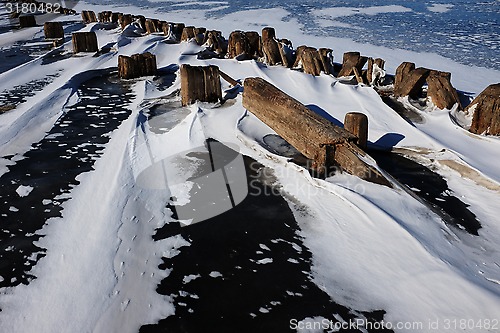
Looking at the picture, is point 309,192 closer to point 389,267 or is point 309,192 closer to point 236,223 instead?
point 236,223

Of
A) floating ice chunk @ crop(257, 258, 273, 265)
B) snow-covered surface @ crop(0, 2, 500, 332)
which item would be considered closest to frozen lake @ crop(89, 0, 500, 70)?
snow-covered surface @ crop(0, 2, 500, 332)

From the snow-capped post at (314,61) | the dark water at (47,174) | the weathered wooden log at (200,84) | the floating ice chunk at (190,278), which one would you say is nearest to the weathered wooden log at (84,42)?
the dark water at (47,174)

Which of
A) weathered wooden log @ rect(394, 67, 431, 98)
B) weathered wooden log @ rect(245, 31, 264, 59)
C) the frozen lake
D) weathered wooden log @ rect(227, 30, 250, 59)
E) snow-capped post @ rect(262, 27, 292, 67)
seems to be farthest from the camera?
the frozen lake

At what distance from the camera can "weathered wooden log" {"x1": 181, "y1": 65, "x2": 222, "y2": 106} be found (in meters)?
4.07

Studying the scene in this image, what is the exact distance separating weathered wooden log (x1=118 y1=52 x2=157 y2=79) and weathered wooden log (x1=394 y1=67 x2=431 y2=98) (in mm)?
3223

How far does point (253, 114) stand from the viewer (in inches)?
145

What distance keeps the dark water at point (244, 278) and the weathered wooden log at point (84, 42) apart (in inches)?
228

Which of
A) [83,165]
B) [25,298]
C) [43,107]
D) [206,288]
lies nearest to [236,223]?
[206,288]

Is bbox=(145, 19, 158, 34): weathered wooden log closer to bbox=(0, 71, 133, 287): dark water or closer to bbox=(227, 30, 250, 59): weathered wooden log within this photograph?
bbox=(227, 30, 250, 59): weathered wooden log

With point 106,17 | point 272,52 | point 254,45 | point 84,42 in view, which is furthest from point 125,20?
point 272,52

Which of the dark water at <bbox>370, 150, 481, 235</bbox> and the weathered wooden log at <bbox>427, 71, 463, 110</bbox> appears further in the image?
the weathered wooden log at <bbox>427, 71, 463, 110</bbox>

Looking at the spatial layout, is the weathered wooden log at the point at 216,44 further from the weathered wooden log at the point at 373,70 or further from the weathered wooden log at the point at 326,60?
the weathered wooden log at the point at 373,70

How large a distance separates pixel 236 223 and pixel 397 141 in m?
1.78

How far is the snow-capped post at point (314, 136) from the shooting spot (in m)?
2.66
